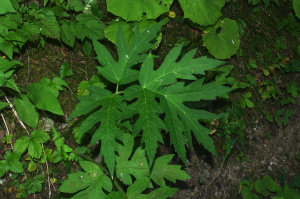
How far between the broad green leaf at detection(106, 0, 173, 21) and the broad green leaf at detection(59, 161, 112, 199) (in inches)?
70.7

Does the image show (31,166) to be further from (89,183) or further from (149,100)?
(149,100)

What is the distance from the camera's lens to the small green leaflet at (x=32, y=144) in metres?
2.25

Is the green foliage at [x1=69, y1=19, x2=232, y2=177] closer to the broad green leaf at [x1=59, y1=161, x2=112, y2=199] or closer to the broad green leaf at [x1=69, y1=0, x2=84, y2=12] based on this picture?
the broad green leaf at [x1=59, y1=161, x2=112, y2=199]

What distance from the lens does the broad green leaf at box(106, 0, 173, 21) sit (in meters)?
2.51

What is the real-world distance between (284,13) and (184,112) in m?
3.67

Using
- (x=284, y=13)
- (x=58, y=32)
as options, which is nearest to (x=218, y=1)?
(x=284, y=13)

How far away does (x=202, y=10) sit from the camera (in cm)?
295

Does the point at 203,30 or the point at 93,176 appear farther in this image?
the point at 203,30

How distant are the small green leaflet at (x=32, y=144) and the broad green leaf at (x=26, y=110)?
0.13 metres

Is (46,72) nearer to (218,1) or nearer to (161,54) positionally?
(161,54)

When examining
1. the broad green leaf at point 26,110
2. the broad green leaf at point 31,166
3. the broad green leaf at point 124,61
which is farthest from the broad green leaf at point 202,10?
the broad green leaf at point 31,166

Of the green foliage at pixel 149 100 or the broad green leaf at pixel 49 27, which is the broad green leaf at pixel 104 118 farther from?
the broad green leaf at pixel 49 27

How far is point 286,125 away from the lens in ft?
13.4

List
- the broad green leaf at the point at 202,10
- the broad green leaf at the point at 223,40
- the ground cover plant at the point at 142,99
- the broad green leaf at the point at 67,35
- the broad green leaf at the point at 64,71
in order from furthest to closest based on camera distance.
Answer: the broad green leaf at the point at 223,40 < the broad green leaf at the point at 202,10 < the broad green leaf at the point at 64,71 < the broad green leaf at the point at 67,35 < the ground cover plant at the point at 142,99
